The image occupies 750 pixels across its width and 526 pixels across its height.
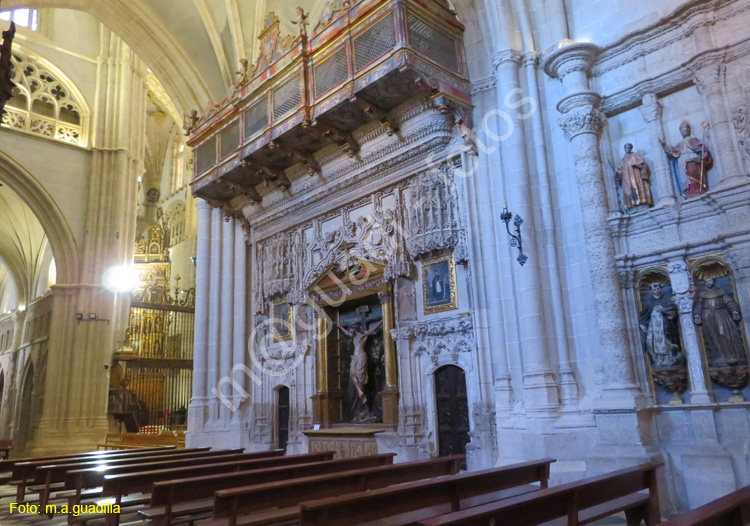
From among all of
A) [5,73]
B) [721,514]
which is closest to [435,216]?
[5,73]

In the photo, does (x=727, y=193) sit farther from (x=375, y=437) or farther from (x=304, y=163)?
(x=304, y=163)

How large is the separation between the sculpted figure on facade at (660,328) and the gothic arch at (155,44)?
1201 cm

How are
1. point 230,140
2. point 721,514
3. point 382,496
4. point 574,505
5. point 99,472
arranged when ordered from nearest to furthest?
point 721,514, point 574,505, point 382,496, point 99,472, point 230,140

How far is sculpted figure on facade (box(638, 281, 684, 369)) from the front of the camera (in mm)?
7168

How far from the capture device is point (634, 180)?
25.6 ft

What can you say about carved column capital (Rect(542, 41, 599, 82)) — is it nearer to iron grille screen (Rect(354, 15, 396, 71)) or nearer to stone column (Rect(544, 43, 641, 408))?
stone column (Rect(544, 43, 641, 408))

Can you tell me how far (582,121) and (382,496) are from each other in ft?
19.8

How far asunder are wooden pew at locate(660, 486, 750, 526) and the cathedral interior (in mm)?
61

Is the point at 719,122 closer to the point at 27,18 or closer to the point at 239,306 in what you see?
the point at 239,306

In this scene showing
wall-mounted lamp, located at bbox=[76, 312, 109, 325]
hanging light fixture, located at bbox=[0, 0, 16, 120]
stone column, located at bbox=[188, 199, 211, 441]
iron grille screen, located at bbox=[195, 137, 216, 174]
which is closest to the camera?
hanging light fixture, located at bbox=[0, 0, 16, 120]

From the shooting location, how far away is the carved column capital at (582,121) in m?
8.09

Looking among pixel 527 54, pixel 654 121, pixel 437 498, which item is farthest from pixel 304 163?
pixel 437 498

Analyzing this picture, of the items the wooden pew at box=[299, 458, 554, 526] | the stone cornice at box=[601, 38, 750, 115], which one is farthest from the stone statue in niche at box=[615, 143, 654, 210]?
the wooden pew at box=[299, 458, 554, 526]

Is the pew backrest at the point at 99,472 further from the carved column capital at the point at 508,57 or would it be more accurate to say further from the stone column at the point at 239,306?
the carved column capital at the point at 508,57
